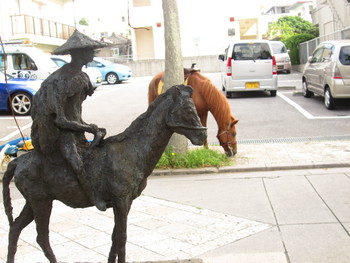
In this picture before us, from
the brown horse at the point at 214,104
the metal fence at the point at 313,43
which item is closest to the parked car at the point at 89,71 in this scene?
the metal fence at the point at 313,43

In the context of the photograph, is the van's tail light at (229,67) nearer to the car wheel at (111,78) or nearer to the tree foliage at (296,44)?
the car wheel at (111,78)

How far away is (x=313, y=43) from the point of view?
2314 cm

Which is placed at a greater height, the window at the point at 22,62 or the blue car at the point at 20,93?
the window at the point at 22,62

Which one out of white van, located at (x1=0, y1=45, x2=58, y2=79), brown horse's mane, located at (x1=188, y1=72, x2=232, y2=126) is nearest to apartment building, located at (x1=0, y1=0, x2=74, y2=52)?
white van, located at (x1=0, y1=45, x2=58, y2=79)

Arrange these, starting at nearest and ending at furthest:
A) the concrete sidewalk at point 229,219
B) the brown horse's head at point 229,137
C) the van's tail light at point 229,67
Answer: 1. the concrete sidewalk at point 229,219
2. the brown horse's head at point 229,137
3. the van's tail light at point 229,67

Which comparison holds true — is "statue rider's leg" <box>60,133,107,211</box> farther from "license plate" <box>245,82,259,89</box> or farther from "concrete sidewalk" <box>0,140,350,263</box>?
"license plate" <box>245,82,259,89</box>

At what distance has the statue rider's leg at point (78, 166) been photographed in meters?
2.99

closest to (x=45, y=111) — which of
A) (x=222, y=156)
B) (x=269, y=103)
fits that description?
(x=222, y=156)

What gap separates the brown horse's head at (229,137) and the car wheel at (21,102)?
849 centimetres

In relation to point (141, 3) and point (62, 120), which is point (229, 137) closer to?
point (62, 120)

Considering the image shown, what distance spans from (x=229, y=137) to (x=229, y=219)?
2.58m

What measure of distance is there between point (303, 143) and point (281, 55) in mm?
17125

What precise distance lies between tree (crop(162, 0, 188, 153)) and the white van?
9.37 metres

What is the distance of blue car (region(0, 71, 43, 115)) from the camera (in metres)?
14.1
